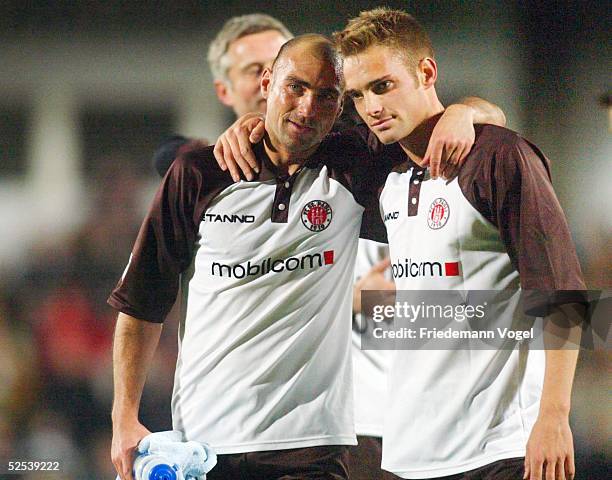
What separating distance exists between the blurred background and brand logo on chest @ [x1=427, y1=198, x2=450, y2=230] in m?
0.36

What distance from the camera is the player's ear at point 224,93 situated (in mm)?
2416

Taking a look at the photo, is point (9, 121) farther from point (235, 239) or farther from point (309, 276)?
point (309, 276)

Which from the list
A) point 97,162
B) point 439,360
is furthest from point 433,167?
point 97,162

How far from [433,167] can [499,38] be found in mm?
478

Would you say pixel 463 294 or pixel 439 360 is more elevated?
pixel 463 294

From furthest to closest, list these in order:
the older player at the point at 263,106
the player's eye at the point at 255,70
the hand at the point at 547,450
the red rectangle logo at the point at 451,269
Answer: the player's eye at the point at 255,70 < the older player at the point at 263,106 < the red rectangle logo at the point at 451,269 < the hand at the point at 547,450

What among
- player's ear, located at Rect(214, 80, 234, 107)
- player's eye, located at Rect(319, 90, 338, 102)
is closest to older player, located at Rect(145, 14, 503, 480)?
player's ear, located at Rect(214, 80, 234, 107)

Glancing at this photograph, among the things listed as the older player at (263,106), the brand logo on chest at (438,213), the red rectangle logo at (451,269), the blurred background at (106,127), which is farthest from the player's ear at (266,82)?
the red rectangle logo at (451,269)

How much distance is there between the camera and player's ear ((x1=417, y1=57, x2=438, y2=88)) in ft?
Answer: 7.27

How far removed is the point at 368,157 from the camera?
2238mm

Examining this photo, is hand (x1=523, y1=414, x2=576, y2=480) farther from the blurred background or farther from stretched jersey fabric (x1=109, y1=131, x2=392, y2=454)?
the blurred background

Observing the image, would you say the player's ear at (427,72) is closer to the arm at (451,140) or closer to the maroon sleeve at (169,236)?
the arm at (451,140)

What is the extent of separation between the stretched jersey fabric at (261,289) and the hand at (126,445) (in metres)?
0.10

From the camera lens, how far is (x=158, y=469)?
85.6 inches
